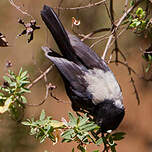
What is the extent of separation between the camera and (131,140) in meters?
4.47

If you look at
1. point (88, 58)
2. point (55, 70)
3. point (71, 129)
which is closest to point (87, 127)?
point (71, 129)

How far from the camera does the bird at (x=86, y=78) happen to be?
2.17 meters

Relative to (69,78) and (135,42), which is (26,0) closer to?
(135,42)

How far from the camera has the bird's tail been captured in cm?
216

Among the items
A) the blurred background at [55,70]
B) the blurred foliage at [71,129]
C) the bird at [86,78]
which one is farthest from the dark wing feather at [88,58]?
the blurred background at [55,70]

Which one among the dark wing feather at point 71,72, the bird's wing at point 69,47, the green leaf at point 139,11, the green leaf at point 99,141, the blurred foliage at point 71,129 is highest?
the green leaf at point 139,11

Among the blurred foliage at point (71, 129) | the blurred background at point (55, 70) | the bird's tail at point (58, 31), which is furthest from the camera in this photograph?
the blurred background at point (55, 70)

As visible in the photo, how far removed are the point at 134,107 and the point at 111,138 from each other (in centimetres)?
272

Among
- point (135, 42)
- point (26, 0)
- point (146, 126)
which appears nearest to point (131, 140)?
point (146, 126)

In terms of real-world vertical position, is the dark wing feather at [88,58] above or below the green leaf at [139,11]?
below

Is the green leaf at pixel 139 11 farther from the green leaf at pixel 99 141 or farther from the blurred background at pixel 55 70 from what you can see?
the blurred background at pixel 55 70

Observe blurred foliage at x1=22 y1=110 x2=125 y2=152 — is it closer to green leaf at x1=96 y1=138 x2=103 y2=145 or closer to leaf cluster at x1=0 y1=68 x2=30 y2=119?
green leaf at x1=96 y1=138 x2=103 y2=145

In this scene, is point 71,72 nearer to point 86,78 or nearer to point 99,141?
point 86,78

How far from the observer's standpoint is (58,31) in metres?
2.19
